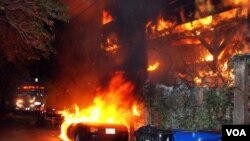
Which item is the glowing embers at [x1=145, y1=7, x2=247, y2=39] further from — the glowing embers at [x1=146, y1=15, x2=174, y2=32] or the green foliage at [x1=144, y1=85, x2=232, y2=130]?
the green foliage at [x1=144, y1=85, x2=232, y2=130]

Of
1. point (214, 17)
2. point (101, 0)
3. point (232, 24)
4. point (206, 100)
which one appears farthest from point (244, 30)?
point (101, 0)

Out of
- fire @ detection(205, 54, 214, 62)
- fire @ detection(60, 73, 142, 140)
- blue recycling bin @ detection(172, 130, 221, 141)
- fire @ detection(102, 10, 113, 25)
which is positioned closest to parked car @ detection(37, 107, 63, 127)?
fire @ detection(60, 73, 142, 140)

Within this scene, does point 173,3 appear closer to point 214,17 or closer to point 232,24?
point 214,17

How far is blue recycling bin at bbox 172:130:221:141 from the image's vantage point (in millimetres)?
10062

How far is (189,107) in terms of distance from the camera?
13961mm

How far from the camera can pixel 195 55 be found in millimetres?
21125

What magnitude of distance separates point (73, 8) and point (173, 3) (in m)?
12.4

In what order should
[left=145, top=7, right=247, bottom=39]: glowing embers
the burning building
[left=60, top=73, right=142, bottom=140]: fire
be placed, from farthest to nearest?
1. [left=145, top=7, right=247, bottom=39]: glowing embers
2. the burning building
3. [left=60, top=73, right=142, bottom=140]: fire

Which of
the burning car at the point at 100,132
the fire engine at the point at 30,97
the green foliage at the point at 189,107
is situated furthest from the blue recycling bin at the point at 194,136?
the fire engine at the point at 30,97

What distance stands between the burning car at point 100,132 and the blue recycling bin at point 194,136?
182 inches

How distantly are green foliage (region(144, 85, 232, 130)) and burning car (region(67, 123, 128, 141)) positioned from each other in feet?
5.39

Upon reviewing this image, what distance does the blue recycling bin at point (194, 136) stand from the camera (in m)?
10.1

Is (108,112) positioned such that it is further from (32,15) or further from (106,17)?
(106,17)

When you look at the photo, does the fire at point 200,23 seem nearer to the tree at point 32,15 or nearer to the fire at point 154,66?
the fire at point 154,66
